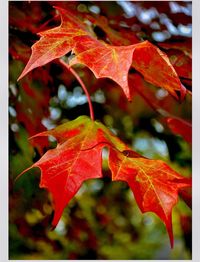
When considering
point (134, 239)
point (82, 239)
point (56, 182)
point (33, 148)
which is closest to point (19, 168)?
point (33, 148)

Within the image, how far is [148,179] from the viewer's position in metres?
0.98

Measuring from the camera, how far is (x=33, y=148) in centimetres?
122

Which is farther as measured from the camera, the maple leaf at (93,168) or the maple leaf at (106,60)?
the maple leaf at (93,168)

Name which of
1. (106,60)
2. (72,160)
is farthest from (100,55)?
(72,160)

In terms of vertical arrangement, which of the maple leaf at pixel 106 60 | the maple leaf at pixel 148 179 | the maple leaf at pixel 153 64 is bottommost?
the maple leaf at pixel 148 179

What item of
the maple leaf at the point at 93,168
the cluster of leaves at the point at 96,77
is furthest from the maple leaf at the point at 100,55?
the maple leaf at the point at 93,168

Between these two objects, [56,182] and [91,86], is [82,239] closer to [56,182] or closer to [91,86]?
[91,86]

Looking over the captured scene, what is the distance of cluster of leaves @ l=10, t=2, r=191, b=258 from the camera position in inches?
36.3

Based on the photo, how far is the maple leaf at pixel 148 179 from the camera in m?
0.95

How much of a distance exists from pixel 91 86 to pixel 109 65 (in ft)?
1.72

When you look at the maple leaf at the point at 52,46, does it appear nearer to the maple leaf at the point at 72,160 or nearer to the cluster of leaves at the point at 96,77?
the cluster of leaves at the point at 96,77

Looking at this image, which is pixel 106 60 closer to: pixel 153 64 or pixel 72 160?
pixel 153 64

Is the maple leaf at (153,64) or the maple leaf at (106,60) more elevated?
the maple leaf at (106,60)

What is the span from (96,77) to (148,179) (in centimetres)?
24
